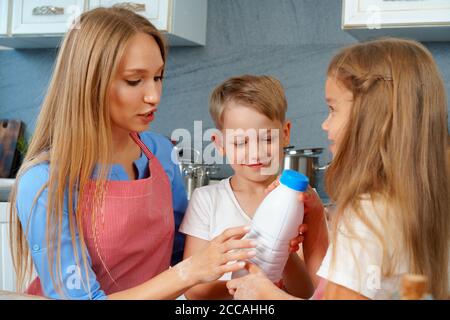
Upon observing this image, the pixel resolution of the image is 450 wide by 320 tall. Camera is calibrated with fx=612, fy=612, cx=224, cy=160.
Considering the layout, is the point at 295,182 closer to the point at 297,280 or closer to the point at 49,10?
the point at 297,280

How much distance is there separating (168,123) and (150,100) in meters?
0.62

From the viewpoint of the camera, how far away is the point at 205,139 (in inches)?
39.2

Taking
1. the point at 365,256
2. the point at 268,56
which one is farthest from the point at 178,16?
the point at 365,256

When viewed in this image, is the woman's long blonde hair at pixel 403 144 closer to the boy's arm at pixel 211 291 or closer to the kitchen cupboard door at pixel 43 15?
the boy's arm at pixel 211 291

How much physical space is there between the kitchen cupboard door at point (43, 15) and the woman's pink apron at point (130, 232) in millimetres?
642

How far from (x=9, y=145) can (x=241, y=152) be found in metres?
0.90

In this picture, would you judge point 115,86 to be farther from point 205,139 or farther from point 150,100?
point 205,139

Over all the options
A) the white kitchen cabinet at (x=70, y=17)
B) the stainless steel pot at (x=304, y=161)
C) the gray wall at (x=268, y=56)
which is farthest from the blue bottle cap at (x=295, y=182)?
the white kitchen cabinet at (x=70, y=17)

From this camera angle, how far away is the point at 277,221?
375 millimetres

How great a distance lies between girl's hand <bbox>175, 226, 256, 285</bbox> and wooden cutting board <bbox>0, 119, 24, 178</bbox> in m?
0.92

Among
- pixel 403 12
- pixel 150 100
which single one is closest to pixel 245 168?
pixel 150 100

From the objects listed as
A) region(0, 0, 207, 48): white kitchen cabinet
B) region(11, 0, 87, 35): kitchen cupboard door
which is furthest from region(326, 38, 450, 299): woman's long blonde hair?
region(11, 0, 87, 35): kitchen cupboard door

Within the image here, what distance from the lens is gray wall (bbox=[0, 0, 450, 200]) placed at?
86 centimetres

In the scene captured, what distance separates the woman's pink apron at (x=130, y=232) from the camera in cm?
44
